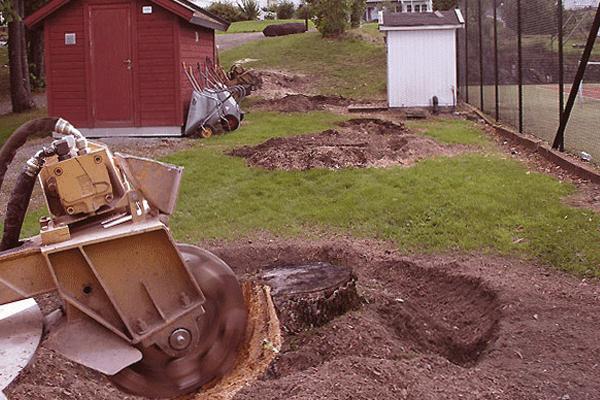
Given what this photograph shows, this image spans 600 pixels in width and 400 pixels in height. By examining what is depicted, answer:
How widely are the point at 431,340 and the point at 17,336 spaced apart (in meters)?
3.04

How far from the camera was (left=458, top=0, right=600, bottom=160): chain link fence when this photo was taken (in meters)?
11.5

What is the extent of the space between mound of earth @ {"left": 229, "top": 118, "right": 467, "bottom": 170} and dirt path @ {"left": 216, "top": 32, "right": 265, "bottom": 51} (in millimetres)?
21077

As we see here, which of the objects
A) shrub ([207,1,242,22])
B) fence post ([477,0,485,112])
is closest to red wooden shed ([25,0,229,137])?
fence post ([477,0,485,112])

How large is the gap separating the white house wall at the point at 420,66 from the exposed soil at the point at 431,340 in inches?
512

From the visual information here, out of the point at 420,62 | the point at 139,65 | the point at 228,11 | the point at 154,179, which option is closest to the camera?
the point at 154,179

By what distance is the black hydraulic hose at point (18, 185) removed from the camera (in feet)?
12.6

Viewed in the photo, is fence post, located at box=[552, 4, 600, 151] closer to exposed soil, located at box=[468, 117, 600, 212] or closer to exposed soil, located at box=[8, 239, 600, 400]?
exposed soil, located at box=[468, 117, 600, 212]

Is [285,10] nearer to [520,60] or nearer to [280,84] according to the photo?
[280,84]

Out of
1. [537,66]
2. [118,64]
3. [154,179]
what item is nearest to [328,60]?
[118,64]

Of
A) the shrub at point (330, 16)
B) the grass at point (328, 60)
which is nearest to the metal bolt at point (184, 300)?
the grass at point (328, 60)

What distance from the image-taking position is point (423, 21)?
20734 millimetres

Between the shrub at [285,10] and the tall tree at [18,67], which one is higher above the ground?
the shrub at [285,10]

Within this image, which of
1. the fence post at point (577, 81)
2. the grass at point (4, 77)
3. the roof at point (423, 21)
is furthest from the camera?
the grass at point (4, 77)

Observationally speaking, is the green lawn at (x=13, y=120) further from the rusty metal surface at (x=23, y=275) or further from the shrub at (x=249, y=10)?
the shrub at (x=249, y=10)
